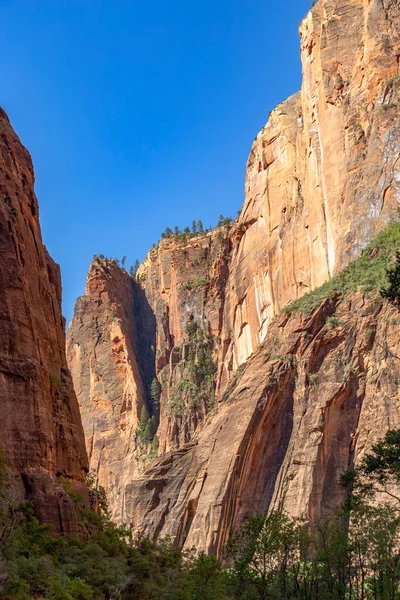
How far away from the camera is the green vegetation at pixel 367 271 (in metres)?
72.2

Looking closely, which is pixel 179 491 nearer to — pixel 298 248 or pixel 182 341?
pixel 298 248

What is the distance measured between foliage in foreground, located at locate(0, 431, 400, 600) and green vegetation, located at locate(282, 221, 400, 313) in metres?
27.0

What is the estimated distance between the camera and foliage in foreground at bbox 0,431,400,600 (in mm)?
37500

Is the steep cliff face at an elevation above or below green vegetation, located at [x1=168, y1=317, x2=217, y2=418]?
below

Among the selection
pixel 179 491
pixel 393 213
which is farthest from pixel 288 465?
pixel 393 213

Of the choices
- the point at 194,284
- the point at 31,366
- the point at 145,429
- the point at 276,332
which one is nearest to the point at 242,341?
the point at 276,332

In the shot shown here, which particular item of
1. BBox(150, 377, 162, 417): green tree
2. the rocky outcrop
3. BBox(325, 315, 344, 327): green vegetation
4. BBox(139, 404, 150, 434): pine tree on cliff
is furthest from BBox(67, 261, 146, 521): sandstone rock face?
BBox(325, 315, 344, 327): green vegetation

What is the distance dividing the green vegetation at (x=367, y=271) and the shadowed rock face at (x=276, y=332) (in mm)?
1427

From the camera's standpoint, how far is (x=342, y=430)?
67.6 meters

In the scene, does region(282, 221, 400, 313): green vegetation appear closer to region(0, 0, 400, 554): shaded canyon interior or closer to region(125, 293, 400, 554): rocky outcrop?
region(125, 293, 400, 554): rocky outcrop

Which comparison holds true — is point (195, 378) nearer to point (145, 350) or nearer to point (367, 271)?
point (145, 350)

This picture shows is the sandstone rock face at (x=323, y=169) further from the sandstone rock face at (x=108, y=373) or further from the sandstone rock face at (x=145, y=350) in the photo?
the sandstone rock face at (x=108, y=373)

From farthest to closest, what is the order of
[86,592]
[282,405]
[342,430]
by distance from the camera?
[282,405] < [342,430] < [86,592]

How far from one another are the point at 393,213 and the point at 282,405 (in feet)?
65.1
